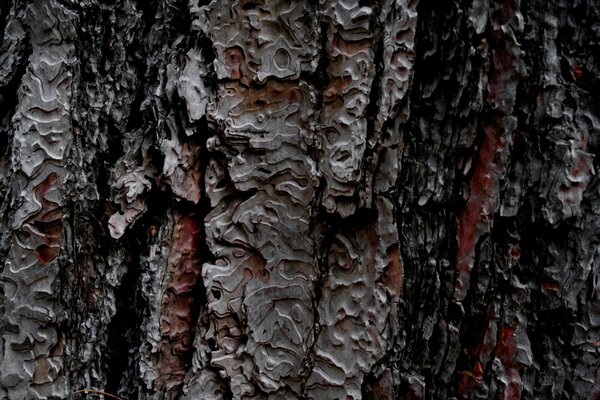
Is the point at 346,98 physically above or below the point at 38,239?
above

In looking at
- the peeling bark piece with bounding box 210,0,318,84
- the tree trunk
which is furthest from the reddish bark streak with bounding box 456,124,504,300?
the peeling bark piece with bounding box 210,0,318,84

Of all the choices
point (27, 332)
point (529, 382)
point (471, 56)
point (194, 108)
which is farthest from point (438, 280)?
point (27, 332)

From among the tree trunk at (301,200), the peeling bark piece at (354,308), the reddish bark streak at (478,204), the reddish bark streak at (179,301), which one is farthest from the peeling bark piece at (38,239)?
the reddish bark streak at (478,204)

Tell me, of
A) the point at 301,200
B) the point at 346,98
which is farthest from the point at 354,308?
the point at 346,98

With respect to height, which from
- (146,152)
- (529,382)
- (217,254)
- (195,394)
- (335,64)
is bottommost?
(195,394)

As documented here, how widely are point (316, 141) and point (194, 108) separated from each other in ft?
0.65

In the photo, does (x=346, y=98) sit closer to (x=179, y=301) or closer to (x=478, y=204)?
(x=478, y=204)

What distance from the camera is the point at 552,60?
0.78 m

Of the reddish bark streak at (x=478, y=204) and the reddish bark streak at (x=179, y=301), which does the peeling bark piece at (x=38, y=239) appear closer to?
the reddish bark streak at (x=179, y=301)

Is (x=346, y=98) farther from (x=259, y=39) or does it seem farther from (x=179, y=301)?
(x=179, y=301)

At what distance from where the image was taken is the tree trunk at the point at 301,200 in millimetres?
787

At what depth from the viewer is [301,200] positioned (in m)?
0.83

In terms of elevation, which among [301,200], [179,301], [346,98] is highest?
[346,98]

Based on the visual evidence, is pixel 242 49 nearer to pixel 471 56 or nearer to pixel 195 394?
pixel 471 56
